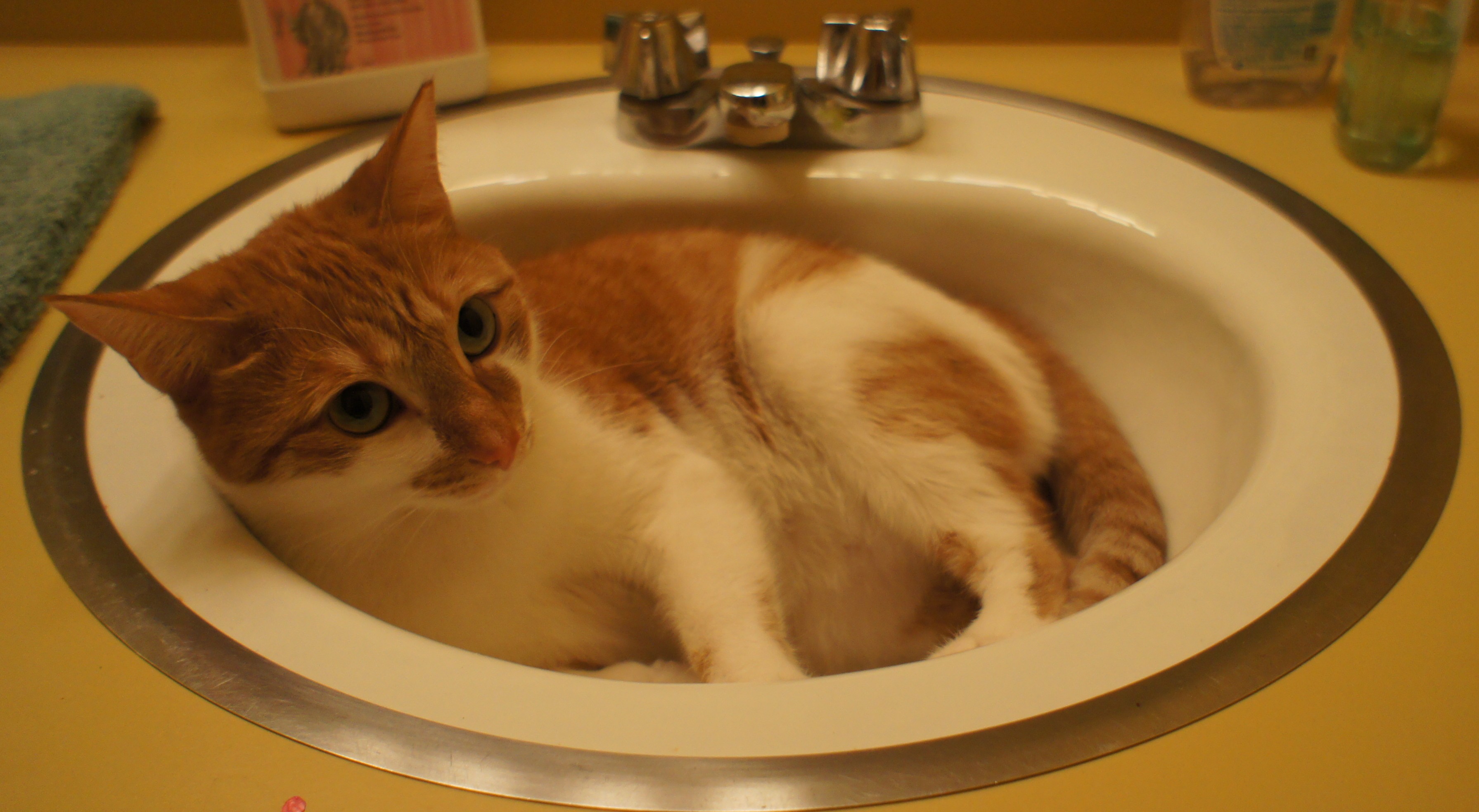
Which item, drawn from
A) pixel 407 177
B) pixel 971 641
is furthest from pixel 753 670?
pixel 407 177

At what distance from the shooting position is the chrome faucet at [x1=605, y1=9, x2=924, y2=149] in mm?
1266

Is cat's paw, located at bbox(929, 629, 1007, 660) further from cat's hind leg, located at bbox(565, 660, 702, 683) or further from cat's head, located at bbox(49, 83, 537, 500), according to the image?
cat's head, located at bbox(49, 83, 537, 500)

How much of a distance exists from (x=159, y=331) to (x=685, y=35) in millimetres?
853

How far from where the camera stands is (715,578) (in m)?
1.01

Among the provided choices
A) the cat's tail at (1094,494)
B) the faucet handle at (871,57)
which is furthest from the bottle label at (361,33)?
the cat's tail at (1094,494)

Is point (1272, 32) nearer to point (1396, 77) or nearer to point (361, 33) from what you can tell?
point (1396, 77)

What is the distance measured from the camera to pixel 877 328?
1.11 meters

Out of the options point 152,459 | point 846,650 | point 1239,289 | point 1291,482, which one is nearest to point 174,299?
point 152,459

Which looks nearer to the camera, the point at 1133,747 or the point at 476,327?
the point at 1133,747

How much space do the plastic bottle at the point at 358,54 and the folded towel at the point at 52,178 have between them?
0.23 meters

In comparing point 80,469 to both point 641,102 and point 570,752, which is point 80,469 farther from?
point 641,102

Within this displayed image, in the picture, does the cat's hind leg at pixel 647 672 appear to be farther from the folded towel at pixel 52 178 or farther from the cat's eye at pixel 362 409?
the folded towel at pixel 52 178

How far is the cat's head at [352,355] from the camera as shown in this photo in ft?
2.68

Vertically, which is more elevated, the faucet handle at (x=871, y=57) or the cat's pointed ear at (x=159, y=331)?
the faucet handle at (x=871, y=57)
